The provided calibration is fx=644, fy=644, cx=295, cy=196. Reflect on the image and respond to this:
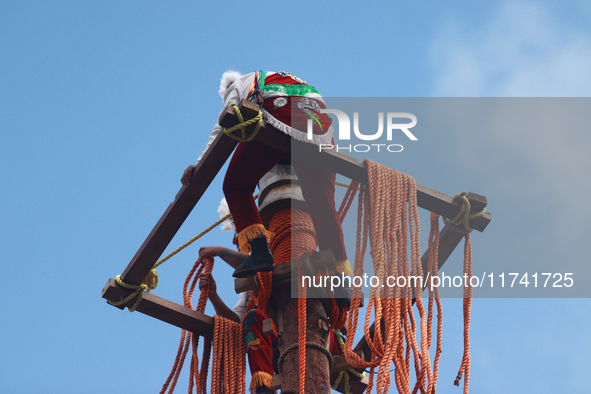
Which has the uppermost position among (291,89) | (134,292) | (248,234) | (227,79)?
(227,79)

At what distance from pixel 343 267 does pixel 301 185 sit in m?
0.52

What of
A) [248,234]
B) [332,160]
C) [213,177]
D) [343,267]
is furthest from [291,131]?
[343,267]

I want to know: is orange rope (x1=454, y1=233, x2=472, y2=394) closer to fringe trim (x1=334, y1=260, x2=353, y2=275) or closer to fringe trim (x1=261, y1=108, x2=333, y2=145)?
fringe trim (x1=334, y1=260, x2=353, y2=275)

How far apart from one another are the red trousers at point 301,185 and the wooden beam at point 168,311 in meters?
0.88

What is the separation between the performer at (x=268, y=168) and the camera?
356 centimetres

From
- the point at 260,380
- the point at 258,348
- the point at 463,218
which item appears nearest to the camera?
the point at 463,218

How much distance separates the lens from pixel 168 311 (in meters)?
4.19

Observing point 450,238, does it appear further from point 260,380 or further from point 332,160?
point 260,380

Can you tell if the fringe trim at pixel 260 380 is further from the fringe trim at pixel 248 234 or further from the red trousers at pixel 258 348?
the fringe trim at pixel 248 234

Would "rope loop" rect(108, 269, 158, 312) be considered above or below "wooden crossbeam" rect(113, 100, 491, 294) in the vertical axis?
below

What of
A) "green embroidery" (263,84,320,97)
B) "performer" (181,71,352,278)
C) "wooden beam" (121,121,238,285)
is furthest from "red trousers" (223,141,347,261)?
"green embroidery" (263,84,320,97)

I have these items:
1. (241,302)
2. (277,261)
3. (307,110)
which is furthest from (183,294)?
(307,110)

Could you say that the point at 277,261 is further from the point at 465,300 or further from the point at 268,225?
the point at 465,300

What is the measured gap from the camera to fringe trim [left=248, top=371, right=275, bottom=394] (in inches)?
156
